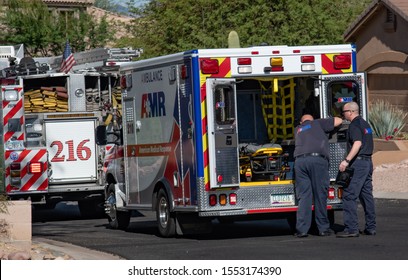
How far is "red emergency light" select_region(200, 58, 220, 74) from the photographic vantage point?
49.8ft

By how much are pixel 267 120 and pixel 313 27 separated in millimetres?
20331

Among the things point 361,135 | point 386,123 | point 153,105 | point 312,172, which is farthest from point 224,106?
point 386,123

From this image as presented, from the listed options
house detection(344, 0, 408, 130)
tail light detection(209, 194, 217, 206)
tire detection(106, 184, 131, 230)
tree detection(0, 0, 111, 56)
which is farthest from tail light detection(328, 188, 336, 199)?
tree detection(0, 0, 111, 56)

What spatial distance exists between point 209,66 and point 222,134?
895 millimetres

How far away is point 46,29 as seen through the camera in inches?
1906

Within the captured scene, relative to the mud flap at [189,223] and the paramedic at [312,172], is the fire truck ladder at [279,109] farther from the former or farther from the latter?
the mud flap at [189,223]

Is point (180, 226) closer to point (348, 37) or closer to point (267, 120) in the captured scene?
point (267, 120)


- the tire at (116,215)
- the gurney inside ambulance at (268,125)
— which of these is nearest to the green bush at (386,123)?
the tire at (116,215)

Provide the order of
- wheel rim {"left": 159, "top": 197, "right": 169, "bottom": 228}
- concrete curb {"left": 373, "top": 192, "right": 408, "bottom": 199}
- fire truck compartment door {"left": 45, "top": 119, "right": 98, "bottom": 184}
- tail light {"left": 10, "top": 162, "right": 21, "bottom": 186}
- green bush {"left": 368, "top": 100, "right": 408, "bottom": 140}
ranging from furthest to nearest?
green bush {"left": 368, "top": 100, "right": 408, "bottom": 140} → concrete curb {"left": 373, "top": 192, "right": 408, "bottom": 199} → fire truck compartment door {"left": 45, "top": 119, "right": 98, "bottom": 184} → tail light {"left": 10, "top": 162, "right": 21, "bottom": 186} → wheel rim {"left": 159, "top": 197, "right": 169, "bottom": 228}

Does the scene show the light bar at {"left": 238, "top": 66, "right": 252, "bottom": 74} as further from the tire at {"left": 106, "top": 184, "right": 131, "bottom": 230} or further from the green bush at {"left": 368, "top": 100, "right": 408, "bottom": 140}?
the green bush at {"left": 368, "top": 100, "right": 408, "bottom": 140}

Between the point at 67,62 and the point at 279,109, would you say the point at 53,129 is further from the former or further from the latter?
the point at 279,109

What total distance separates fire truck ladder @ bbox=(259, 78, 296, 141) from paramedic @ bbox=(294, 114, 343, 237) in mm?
1524

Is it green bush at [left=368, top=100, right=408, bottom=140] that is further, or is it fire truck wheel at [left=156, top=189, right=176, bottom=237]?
green bush at [left=368, top=100, right=408, bottom=140]

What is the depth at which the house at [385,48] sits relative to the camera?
108 feet
